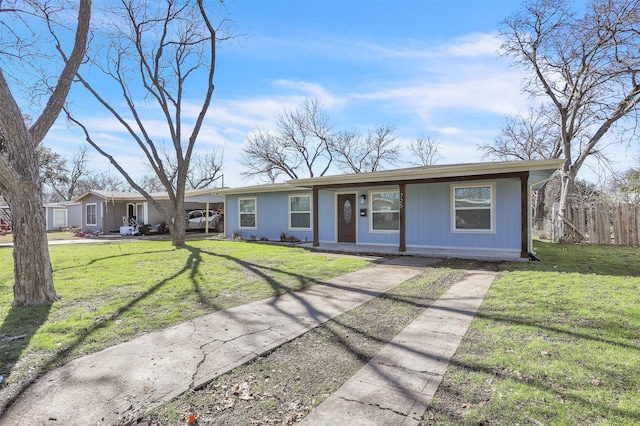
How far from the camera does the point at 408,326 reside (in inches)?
157

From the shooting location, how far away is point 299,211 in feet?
47.4

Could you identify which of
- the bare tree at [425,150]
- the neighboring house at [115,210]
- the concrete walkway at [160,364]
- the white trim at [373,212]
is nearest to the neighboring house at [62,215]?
the neighboring house at [115,210]

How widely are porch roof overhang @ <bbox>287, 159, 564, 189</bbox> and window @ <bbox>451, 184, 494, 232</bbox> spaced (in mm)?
812

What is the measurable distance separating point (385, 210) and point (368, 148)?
77.1 ft

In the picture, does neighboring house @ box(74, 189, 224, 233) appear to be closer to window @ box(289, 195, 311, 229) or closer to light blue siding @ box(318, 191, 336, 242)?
window @ box(289, 195, 311, 229)

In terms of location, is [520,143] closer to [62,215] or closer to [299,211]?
[299,211]

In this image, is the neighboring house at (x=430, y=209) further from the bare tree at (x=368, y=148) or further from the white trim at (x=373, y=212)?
the bare tree at (x=368, y=148)

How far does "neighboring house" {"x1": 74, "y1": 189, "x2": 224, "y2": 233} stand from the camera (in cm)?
2252

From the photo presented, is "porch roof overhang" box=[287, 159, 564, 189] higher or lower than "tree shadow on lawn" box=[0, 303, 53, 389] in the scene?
higher

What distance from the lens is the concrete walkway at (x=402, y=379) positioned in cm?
222

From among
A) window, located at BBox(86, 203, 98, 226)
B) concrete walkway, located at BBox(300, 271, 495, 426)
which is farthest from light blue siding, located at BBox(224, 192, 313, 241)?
window, located at BBox(86, 203, 98, 226)

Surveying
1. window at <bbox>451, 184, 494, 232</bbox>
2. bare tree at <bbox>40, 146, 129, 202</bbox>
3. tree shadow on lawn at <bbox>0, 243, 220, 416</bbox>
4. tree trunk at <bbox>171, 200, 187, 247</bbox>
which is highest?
bare tree at <bbox>40, 146, 129, 202</bbox>

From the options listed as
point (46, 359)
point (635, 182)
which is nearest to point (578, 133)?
point (635, 182)

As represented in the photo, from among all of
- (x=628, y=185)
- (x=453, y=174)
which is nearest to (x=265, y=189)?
(x=453, y=174)
